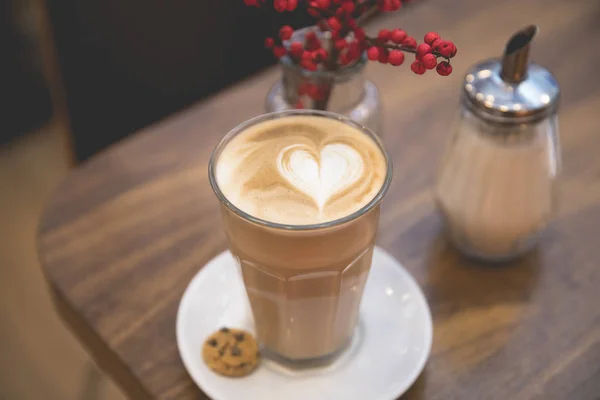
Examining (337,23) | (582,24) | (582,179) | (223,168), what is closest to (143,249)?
(223,168)

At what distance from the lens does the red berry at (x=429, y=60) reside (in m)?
0.54

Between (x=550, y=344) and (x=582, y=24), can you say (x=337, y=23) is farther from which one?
(x=582, y=24)

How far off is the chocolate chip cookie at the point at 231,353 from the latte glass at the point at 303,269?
0.06 feet

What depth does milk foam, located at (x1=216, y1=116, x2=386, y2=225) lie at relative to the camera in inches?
22.7

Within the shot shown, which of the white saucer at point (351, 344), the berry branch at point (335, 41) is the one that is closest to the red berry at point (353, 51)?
the berry branch at point (335, 41)

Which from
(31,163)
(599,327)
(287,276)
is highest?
(287,276)

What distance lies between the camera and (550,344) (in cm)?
70

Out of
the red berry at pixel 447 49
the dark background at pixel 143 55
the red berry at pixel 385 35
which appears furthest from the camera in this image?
the dark background at pixel 143 55

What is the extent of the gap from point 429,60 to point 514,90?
0.63ft

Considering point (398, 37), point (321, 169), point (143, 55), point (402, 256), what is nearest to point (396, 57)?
point (398, 37)

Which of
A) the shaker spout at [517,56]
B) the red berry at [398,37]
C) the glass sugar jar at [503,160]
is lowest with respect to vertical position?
the glass sugar jar at [503,160]

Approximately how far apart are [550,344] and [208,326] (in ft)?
1.19

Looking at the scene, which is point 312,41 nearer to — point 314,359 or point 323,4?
point 323,4

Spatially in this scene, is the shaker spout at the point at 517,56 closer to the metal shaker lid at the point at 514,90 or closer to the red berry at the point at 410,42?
the metal shaker lid at the point at 514,90
